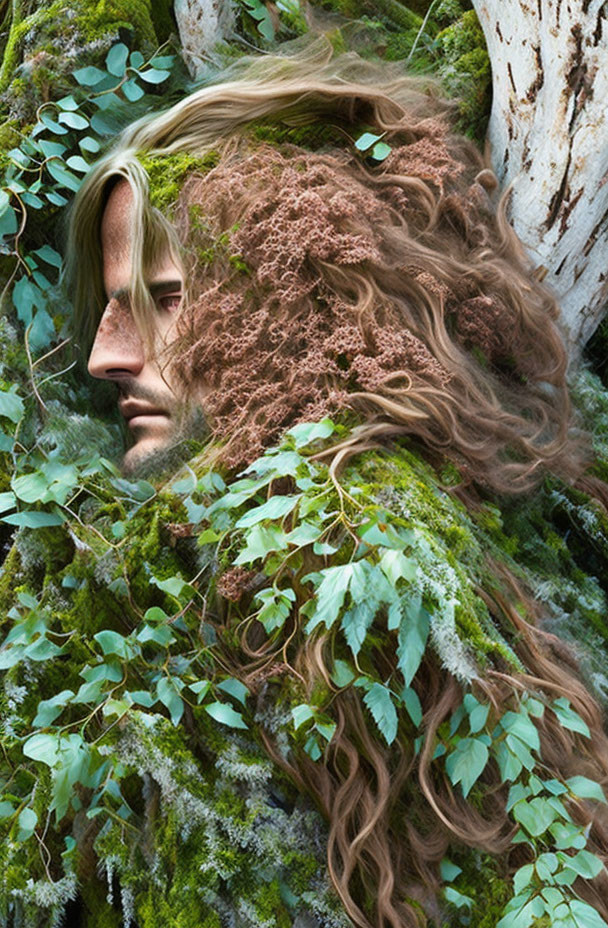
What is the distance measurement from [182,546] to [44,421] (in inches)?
24.9

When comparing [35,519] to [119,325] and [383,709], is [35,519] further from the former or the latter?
[383,709]

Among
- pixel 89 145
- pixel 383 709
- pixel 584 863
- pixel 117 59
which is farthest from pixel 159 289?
pixel 584 863

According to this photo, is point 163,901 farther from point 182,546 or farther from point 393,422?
point 393,422

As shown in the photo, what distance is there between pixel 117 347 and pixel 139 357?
0.07 metres

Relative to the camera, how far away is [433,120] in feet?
9.58

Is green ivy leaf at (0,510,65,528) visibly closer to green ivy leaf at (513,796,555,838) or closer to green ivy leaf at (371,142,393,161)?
green ivy leaf at (513,796,555,838)

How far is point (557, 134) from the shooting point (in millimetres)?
3049

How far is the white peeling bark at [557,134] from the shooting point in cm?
297

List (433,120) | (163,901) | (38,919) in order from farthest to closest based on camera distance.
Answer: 1. (433,120)
2. (38,919)
3. (163,901)

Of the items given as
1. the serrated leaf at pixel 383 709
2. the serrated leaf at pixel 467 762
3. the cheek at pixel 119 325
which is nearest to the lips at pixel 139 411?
the cheek at pixel 119 325

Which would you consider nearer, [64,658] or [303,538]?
[303,538]

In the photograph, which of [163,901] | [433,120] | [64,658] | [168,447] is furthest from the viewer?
[433,120]

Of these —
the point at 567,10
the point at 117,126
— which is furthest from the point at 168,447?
the point at 567,10

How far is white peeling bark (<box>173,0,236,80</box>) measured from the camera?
321 cm
